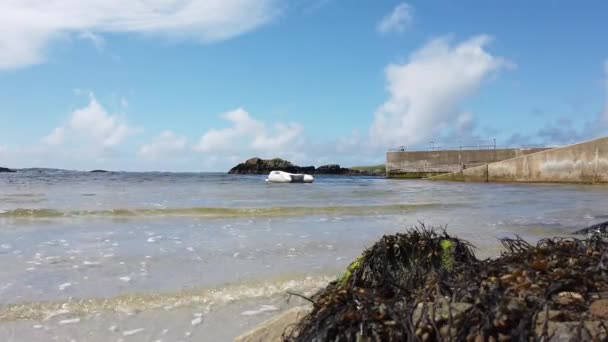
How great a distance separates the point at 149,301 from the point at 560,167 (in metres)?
29.7

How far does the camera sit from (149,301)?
438 cm

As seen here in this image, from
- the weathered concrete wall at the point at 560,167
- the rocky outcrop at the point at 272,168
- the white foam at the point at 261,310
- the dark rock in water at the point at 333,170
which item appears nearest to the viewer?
the white foam at the point at 261,310

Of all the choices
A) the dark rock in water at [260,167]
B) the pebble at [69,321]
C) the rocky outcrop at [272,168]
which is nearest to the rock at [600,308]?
the pebble at [69,321]

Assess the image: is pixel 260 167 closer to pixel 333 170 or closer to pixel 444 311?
pixel 333 170

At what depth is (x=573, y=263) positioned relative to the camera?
2.56m

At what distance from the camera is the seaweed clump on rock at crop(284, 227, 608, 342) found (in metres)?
1.83

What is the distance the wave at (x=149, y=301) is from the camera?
13.3 ft

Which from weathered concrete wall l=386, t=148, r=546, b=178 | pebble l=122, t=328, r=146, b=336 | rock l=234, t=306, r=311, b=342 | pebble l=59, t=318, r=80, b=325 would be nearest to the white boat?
weathered concrete wall l=386, t=148, r=546, b=178

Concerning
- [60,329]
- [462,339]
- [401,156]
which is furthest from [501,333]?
[401,156]

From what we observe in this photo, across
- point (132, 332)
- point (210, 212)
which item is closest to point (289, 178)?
point (210, 212)

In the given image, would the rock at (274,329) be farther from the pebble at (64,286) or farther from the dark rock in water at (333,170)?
the dark rock in water at (333,170)

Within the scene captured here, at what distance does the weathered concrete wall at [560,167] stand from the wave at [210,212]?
738 inches

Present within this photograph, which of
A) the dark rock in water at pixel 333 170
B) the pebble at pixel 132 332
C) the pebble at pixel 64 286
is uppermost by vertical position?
the dark rock in water at pixel 333 170

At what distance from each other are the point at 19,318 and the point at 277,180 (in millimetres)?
34769
